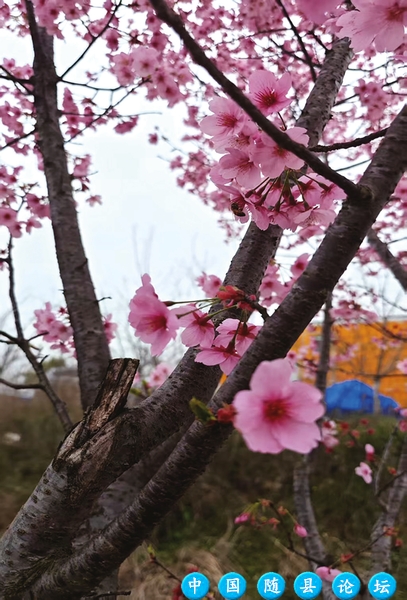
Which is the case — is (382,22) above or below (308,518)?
above

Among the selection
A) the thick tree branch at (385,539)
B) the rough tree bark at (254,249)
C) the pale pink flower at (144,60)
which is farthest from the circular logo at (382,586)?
the pale pink flower at (144,60)

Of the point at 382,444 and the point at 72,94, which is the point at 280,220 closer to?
the point at 72,94

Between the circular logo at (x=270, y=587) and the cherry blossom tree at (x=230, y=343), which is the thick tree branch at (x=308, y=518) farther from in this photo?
the cherry blossom tree at (x=230, y=343)

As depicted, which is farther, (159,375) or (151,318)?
(159,375)

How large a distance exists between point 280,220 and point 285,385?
0.51 metres

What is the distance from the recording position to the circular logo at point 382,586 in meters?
1.50

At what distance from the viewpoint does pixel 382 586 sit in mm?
1516

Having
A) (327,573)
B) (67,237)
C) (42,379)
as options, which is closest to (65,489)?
(42,379)

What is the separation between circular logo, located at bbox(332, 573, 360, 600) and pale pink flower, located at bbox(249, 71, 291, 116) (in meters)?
1.72

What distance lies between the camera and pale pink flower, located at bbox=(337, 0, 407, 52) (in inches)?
27.8

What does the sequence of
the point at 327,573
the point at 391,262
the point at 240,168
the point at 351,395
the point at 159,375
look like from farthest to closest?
the point at 351,395, the point at 159,375, the point at 391,262, the point at 327,573, the point at 240,168

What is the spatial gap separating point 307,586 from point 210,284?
1348 millimetres

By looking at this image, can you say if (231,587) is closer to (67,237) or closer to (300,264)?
(300,264)

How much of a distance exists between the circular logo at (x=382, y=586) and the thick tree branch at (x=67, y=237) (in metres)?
1.30
